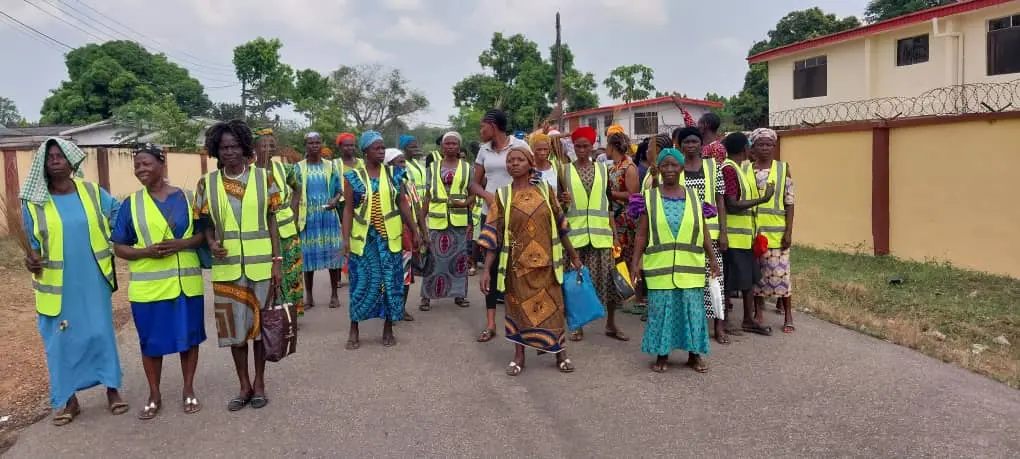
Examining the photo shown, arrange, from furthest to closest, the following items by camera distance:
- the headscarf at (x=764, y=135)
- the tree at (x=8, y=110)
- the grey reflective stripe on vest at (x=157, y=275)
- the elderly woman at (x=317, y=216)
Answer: the tree at (x=8, y=110) → the elderly woman at (x=317, y=216) → the headscarf at (x=764, y=135) → the grey reflective stripe on vest at (x=157, y=275)

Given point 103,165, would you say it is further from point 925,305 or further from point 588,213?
point 925,305

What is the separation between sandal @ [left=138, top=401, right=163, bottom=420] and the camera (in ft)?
15.0

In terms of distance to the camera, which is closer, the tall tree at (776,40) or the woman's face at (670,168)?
the woman's face at (670,168)

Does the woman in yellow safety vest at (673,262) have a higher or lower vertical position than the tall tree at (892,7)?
lower

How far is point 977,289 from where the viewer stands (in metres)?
8.16

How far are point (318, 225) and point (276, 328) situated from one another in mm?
3760

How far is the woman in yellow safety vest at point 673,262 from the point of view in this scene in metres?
5.25

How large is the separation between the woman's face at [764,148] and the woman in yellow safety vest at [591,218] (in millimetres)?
1310

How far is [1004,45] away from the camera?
622 inches

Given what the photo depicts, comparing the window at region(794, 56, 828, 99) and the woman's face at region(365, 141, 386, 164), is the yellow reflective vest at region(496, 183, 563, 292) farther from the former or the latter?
the window at region(794, 56, 828, 99)

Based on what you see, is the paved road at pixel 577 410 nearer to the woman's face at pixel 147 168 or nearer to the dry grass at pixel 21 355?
the dry grass at pixel 21 355

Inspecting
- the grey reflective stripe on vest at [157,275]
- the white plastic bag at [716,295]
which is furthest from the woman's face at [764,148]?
the grey reflective stripe on vest at [157,275]

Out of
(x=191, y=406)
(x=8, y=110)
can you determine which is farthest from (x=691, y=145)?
(x=8, y=110)

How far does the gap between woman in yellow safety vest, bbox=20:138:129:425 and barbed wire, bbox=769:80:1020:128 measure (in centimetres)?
1331
